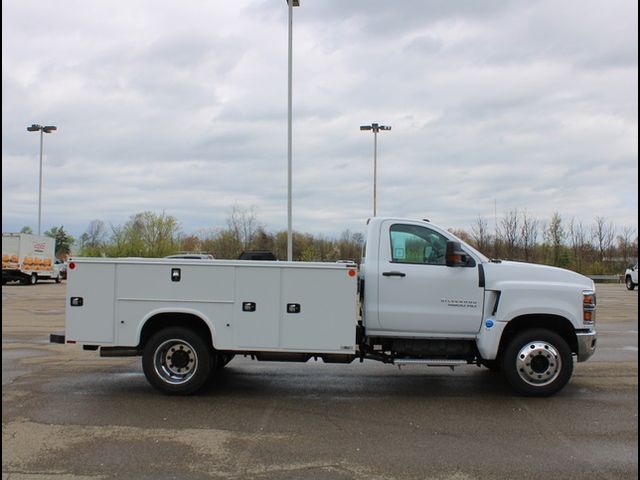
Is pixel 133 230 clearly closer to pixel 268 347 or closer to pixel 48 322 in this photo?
pixel 48 322

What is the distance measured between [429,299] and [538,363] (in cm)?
156

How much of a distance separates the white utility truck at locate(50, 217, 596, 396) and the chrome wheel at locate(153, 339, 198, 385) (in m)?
0.01

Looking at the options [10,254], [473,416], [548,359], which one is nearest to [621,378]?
[548,359]

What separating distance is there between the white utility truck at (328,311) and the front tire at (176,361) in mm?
12

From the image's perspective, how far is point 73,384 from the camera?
7.75m

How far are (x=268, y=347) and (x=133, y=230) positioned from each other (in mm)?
56827

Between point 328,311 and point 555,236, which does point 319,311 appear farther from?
point 555,236

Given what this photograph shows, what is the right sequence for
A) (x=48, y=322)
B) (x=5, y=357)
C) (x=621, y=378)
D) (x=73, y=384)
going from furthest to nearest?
1. (x=48, y=322)
2. (x=5, y=357)
3. (x=621, y=378)
4. (x=73, y=384)

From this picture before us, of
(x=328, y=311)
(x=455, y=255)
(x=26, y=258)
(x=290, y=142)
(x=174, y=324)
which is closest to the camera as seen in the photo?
(x=328, y=311)

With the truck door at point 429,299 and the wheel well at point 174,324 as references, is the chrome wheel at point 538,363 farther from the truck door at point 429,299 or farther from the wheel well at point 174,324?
the wheel well at point 174,324

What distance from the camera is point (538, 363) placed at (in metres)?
7.07

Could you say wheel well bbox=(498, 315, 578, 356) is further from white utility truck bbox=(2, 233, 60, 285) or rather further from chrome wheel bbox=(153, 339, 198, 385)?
white utility truck bbox=(2, 233, 60, 285)

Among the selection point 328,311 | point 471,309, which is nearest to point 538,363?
point 471,309

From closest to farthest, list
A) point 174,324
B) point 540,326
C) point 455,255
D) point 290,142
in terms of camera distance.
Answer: point 455,255
point 174,324
point 540,326
point 290,142
